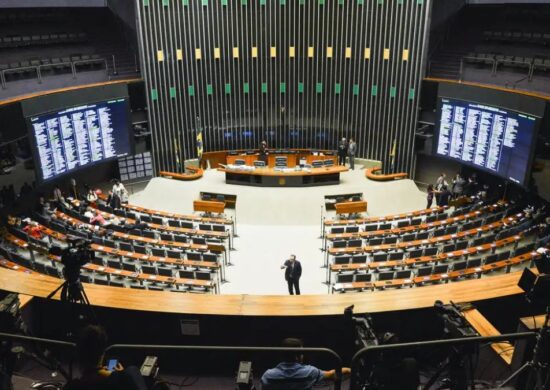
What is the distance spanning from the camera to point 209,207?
13672mm

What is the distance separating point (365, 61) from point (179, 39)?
7000 millimetres

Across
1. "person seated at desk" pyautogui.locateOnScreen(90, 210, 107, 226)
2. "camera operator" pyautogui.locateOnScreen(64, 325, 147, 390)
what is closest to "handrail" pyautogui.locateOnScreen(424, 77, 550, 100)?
"person seated at desk" pyautogui.locateOnScreen(90, 210, 107, 226)

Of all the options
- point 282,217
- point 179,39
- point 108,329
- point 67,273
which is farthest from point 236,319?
point 179,39

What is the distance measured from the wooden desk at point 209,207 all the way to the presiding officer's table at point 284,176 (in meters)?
2.88

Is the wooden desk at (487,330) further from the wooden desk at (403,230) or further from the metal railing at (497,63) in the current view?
the metal railing at (497,63)

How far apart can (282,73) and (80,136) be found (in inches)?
320

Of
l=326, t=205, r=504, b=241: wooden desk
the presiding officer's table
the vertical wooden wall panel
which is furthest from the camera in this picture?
the vertical wooden wall panel

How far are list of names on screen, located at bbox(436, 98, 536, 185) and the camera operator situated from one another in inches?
482

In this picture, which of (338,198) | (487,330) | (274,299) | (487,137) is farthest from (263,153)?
(487,330)

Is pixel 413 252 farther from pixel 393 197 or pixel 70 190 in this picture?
pixel 70 190

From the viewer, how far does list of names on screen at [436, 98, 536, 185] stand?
12.5 metres

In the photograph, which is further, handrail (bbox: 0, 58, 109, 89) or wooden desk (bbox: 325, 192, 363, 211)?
wooden desk (bbox: 325, 192, 363, 211)

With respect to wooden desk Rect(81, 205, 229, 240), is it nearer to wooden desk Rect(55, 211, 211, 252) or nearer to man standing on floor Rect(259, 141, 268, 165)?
wooden desk Rect(55, 211, 211, 252)

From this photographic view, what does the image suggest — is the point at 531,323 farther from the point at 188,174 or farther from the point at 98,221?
the point at 188,174
